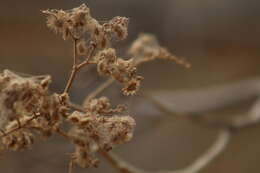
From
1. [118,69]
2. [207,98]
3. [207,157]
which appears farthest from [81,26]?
[207,98]

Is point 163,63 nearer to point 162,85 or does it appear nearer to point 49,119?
point 162,85

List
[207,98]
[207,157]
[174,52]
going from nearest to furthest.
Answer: [207,157] < [207,98] < [174,52]

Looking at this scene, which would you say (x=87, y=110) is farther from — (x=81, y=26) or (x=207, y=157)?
(x=207, y=157)

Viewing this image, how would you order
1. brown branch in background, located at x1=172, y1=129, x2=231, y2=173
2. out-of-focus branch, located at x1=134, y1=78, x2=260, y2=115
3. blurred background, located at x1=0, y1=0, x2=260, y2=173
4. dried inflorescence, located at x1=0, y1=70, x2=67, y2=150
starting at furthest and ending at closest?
blurred background, located at x1=0, y1=0, x2=260, y2=173, out-of-focus branch, located at x1=134, y1=78, x2=260, y2=115, brown branch in background, located at x1=172, y1=129, x2=231, y2=173, dried inflorescence, located at x1=0, y1=70, x2=67, y2=150

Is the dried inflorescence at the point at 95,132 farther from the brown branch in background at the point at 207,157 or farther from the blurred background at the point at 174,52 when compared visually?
the blurred background at the point at 174,52

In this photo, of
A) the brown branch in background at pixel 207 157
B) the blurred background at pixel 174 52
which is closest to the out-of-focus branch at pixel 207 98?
the blurred background at pixel 174 52

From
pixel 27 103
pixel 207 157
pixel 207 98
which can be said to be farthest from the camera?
pixel 207 98

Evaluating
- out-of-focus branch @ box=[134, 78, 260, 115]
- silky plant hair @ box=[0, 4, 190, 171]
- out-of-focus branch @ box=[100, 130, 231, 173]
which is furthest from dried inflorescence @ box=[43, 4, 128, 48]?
out-of-focus branch @ box=[134, 78, 260, 115]

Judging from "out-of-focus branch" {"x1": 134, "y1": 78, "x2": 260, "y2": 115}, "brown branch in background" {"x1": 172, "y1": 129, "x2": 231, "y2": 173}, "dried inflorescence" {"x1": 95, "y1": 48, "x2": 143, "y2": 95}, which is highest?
"out-of-focus branch" {"x1": 134, "y1": 78, "x2": 260, "y2": 115}

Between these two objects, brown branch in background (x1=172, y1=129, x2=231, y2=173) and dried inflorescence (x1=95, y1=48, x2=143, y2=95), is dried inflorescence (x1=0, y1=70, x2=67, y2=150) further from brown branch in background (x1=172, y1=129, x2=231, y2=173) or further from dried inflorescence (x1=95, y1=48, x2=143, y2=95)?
brown branch in background (x1=172, y1=129, x2=231, y2=173)
